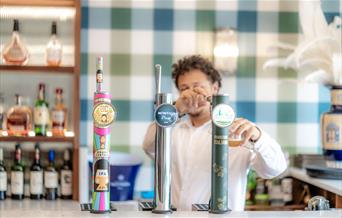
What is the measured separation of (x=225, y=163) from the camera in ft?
5.29

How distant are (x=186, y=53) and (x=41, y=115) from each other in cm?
98

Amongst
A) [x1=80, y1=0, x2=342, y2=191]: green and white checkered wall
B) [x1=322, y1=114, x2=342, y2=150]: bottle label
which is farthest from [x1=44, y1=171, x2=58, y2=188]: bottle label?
[x1=322, y1=114, x2=342, y2=150]: bottle label

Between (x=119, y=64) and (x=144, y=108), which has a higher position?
(x=119, y=64)

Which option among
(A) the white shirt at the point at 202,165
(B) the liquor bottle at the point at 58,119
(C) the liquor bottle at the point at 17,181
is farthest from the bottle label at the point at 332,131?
(C) the liquor bottle at the point at 17,181

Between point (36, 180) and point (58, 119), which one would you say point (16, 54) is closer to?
point (58, 119)

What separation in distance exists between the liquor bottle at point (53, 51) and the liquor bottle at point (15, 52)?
0.40ft

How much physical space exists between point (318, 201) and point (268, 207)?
1.80 meters

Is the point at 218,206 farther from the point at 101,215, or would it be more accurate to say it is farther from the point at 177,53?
the point at 177,53

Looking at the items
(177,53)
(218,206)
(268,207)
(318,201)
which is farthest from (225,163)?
(177,53)

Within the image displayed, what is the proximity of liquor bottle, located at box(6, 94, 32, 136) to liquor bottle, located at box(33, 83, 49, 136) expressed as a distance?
A: 5cm

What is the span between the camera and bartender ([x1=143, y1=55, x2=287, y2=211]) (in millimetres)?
2371

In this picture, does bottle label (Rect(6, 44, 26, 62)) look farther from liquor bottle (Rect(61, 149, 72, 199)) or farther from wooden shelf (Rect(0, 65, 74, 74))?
liquor bottle (Rect(61, 149, 72, 199))

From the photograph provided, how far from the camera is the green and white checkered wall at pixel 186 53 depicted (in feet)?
12.3

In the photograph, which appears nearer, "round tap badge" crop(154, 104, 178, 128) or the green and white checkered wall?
"round tap badge" crop(154, 104, 178, 128)
